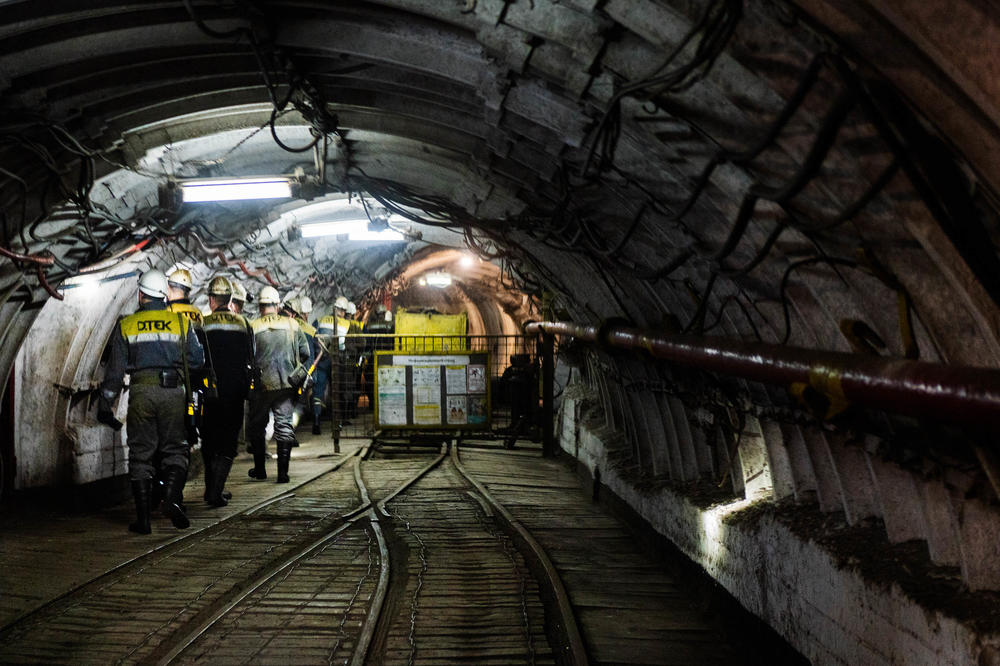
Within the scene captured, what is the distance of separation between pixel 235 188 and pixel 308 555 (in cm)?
327

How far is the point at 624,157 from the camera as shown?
486 cm

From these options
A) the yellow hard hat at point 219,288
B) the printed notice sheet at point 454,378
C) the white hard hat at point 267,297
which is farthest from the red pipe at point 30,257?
the printed notice sheet at point 454,378

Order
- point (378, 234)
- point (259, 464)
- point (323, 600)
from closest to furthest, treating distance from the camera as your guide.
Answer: point (323, 600)
point (259, 464)
point (378, 234)

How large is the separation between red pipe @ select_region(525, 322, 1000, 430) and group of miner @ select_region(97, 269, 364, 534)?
16.1 ft

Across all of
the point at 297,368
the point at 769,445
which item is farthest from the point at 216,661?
the point at 297,368

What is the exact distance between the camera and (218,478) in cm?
852

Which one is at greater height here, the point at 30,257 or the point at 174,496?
the point at 30,257

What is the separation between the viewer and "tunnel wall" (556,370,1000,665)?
11.0 ft

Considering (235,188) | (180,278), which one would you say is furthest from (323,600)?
(180,278)

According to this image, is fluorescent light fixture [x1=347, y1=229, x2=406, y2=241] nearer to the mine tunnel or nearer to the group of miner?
the mine tunnel

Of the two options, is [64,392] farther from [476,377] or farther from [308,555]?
[476,377]

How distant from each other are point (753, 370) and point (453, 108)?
137 inches

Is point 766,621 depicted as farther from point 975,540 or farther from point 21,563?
point 21,563

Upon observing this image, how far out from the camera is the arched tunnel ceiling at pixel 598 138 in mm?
2730
